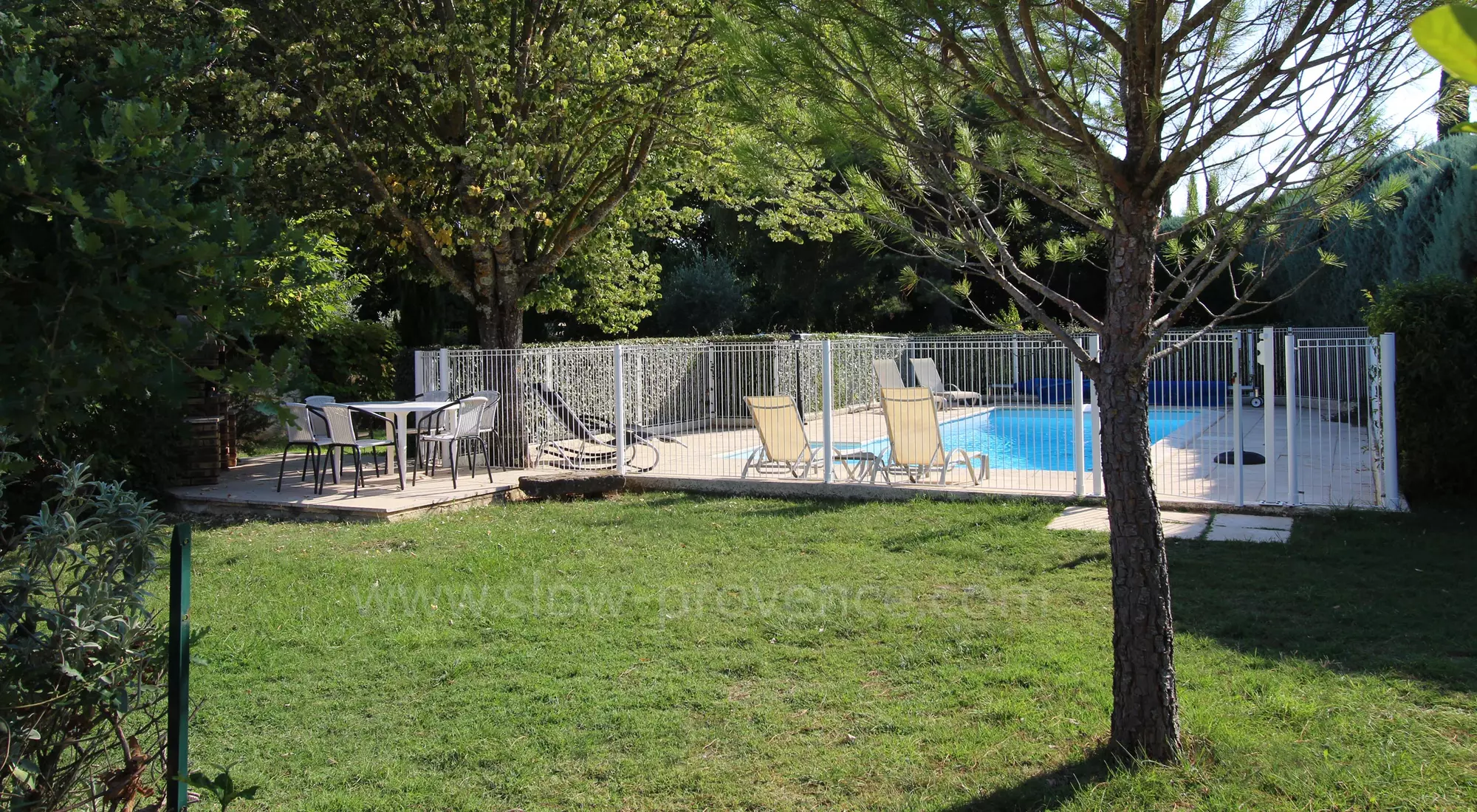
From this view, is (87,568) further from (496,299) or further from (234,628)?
(496,299)

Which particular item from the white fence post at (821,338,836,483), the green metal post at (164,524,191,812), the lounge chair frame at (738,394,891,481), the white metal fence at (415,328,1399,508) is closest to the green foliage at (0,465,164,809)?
the green metal post at (164,524,191,812)

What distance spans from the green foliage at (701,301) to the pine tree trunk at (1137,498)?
23910 mm

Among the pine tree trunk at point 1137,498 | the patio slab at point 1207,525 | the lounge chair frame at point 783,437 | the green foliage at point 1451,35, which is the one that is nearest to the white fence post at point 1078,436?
the patio slab at point 1207,525

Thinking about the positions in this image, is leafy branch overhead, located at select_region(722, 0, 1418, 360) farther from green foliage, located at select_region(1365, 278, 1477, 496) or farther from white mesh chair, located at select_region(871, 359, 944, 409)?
white mesh chair, located at select_region(871, 359, 944, 409)

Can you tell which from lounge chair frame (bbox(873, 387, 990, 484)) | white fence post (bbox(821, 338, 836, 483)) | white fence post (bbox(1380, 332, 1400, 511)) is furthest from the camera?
white fence post (bbox(821, 338, 836, 483))

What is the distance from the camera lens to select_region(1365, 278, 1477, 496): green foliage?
8430mm

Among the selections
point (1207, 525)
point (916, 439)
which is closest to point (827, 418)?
point (916, 439)

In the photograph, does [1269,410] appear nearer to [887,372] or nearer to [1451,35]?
[1451,35]

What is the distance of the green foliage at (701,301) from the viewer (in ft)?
90.1

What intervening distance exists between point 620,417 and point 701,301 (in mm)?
15891

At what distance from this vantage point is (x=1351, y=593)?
6.03m

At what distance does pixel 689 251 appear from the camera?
3203cm

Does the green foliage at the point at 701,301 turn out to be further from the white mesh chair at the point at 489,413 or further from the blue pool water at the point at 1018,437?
the white mesh chair at the point at 489,413

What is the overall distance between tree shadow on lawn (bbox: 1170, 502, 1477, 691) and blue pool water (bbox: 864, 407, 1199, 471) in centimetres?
565
